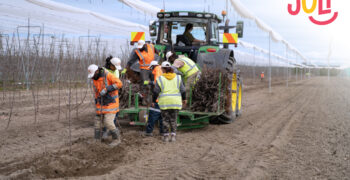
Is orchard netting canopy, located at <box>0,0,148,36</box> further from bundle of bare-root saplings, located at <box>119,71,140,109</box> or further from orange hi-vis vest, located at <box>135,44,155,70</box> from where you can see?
orange hi-vis vest, located at <box>135,44,155,70</box>

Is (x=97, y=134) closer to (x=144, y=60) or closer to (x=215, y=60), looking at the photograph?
(x=144, y=60)

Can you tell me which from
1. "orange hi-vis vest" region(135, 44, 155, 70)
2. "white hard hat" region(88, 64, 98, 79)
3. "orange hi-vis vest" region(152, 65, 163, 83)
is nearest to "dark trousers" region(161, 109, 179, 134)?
"orange hi-vis vest" region(152, 65, 163, 83)

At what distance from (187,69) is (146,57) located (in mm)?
829

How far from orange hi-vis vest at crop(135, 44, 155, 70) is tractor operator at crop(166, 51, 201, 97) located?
336 millimetres

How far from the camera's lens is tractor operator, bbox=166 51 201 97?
6.72m

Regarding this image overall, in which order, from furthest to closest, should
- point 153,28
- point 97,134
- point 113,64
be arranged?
point 153,28, point 113,64, point 97,134

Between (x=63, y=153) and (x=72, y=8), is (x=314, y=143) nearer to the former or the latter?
(x=63, y=153)

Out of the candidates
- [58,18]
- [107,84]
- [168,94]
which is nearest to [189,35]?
[168,94]

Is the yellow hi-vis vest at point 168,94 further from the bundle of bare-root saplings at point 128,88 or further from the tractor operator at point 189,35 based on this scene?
the tractor operator at point 189,35

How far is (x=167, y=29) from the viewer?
818 centimetres

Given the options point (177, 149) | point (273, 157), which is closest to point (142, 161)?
point (177, 149)

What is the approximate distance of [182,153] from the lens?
509cm

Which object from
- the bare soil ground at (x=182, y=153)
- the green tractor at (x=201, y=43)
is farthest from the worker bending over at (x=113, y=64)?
the green tractor at (x=201, y=43)

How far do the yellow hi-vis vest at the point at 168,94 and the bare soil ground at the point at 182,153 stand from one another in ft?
2.00
